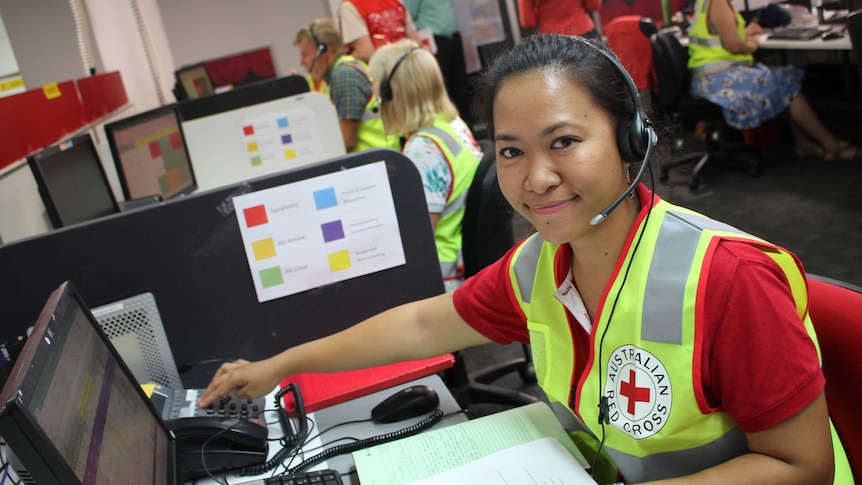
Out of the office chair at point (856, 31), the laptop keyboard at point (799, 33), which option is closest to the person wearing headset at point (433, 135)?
the office chair at point (856, 31)

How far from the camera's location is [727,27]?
385cm

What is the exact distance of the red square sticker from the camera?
1.47 m

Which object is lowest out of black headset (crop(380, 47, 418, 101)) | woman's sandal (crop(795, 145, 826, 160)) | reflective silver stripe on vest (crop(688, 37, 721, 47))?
woman's sandal (crop(795, 145, 826, 160))

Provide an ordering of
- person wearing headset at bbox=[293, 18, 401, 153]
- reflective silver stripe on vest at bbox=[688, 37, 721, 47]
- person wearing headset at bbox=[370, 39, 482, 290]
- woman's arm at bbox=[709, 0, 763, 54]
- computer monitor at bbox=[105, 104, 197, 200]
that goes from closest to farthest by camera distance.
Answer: person wearing headset at bbox=[370, 39, 482, 290] < computer monitor at bbox=[105, 104, 197, 200] < person wearing headset at bbox=[293, 18, 401, 153] < woman's arm at bbox=[709, 0, 763, 54] < reflective silver stripe on vest at bbox=[688, 37, 721, 47]

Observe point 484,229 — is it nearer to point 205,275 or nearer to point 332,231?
point 332,231

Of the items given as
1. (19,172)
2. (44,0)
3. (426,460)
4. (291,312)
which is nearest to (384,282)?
(291,312)

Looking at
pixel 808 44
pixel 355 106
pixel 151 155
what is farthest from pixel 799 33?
pixel 151 155

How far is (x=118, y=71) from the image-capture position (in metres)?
4.35

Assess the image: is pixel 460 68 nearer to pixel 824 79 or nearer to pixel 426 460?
pixel 824 79

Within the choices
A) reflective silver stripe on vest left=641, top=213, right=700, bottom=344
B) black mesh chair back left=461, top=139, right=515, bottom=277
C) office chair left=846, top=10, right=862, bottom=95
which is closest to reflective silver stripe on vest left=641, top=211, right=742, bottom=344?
reflective silver stripe on vest left=641, top=213, right=700, bottom=344

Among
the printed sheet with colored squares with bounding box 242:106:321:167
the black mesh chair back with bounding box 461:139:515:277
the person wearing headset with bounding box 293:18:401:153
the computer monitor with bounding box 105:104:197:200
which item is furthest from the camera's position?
the person wearing headset with bounding box 293:18:401:153

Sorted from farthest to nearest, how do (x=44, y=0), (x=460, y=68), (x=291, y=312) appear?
1. (x=460, y=68)
2. (x=44, y=0)
3. (x=291, y=312)

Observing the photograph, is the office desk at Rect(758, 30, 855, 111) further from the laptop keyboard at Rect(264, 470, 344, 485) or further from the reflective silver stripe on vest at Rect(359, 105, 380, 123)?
the laptop keyboard at Rect(264, 470, 344, 485)

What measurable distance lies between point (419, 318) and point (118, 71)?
150 inches
